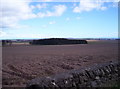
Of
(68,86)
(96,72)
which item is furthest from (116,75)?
(68,86)

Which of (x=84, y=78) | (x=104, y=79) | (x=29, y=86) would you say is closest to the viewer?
(x=29, y=86)

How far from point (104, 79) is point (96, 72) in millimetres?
598

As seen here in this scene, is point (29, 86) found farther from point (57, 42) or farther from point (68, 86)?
point (57, 42)

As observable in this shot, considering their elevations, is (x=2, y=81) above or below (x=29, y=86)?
below

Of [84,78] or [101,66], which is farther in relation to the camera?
[101,66]

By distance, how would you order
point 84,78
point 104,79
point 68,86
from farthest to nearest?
point 104,79
point 84,78
point 68,86

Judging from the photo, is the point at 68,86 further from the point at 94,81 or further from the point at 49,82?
the point at 94,81

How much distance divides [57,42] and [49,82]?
7145 centimetres

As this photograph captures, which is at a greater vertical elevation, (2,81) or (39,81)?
(39,81)

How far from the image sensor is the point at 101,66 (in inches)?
325

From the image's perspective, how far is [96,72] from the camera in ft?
25.1

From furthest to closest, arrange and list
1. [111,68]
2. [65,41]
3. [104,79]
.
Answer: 1. [65,41]
2. [111,68]
3. [104,79]

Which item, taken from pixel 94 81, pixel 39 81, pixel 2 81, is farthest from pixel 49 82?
pixel 2 81

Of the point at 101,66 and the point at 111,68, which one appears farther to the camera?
the point at 111,68
